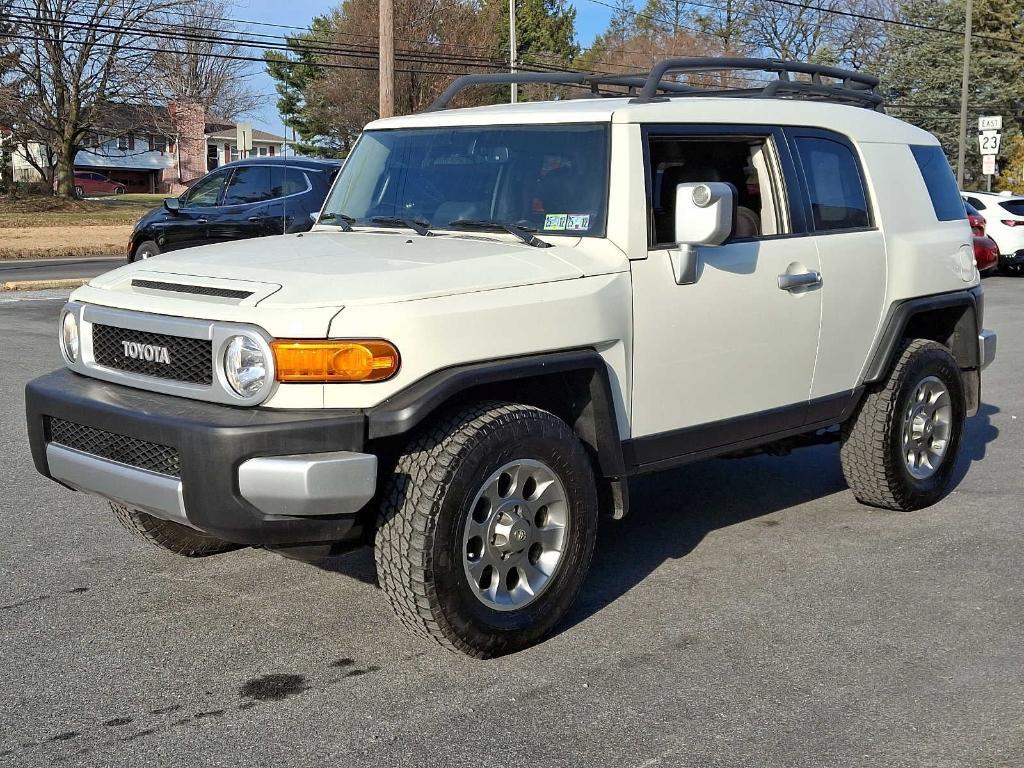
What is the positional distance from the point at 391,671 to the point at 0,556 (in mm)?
2174

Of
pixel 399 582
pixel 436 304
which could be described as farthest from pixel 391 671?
pixel 436 304

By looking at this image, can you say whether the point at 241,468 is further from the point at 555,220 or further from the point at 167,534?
the point at 555,220

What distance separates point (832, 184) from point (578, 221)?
161 cm

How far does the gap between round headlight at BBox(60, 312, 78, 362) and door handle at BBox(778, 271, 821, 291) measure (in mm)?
2865

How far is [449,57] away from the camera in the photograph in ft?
145

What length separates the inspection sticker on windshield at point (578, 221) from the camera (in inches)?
185

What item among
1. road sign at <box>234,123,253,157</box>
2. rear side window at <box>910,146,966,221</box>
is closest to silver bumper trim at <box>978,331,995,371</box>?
rear side window at <box>910,146,966,221</box>

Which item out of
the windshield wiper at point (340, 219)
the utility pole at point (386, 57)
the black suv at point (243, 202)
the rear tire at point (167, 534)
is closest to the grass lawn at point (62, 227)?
the utility pole at point (386, 57)

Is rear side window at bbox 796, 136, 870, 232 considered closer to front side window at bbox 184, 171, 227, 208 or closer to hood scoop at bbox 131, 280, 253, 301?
hood scoop at bbox 131, 280, 253, 301

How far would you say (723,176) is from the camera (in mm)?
5258

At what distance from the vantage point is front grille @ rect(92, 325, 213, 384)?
13.1 feet

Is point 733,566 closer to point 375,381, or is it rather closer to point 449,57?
point 375,381

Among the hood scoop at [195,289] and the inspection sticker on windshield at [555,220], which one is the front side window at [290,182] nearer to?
the inspection sticker on windshield at [555,220]

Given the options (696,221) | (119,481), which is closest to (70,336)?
(119,481)
